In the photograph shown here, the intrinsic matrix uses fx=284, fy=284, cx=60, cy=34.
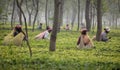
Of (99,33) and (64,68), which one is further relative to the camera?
(99,33)

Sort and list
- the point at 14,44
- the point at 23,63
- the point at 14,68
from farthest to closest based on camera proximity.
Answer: the point at 14,44
the point at 23,63
the point at 14,68

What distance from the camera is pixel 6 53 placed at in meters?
15.6

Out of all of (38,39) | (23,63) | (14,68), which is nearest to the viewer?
(14,68)

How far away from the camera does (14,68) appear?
11.6m

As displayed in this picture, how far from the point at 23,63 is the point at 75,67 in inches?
95.9

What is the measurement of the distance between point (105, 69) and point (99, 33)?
46.6ft

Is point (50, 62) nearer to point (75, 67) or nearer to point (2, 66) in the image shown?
point (75, 67)

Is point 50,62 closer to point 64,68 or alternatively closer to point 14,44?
point 64,68

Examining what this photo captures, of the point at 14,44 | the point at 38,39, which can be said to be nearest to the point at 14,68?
the point at 14,44

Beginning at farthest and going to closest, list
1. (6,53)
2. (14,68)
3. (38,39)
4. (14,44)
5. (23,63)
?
(38,39) → (14,44) → (6,53) → (23,63) → (14,68)

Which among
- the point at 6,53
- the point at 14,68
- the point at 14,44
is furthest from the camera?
the point at 14,44

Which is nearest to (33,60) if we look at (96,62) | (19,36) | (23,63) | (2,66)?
(23,63)

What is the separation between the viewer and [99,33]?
2614cm

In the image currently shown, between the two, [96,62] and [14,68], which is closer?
[14,68]
